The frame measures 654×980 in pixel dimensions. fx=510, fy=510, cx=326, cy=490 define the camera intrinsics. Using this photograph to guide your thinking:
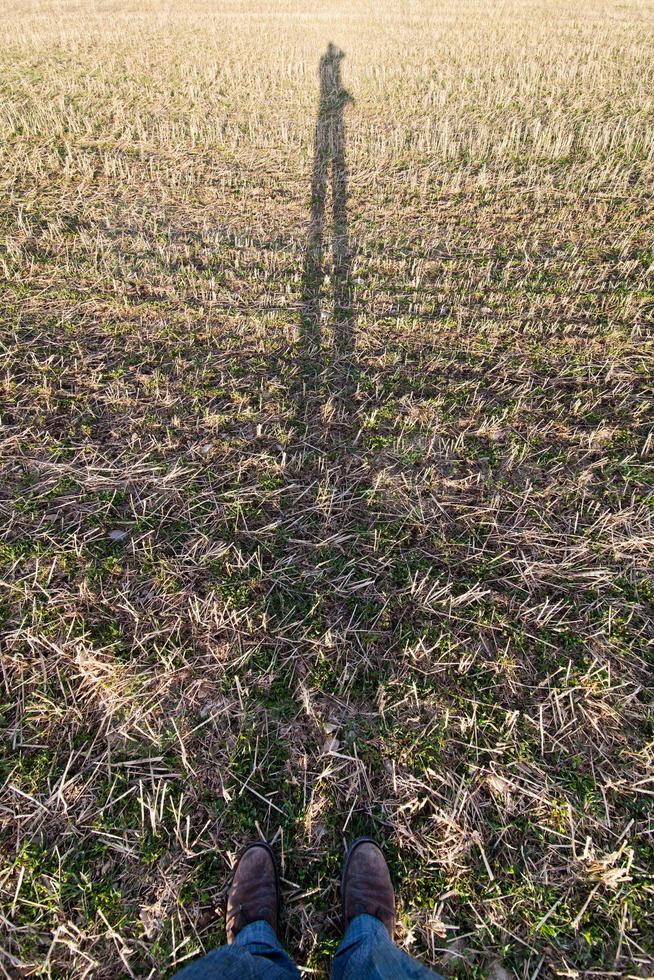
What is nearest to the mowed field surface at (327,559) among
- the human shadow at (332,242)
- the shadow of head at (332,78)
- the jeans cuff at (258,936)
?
the human shadow at (332,242)

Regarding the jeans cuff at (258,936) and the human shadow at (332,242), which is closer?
the jeans cuff at (258,936)

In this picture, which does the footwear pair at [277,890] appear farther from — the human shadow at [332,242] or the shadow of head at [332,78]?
the shadow of head at [332,78]

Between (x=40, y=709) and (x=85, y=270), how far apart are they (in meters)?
4.73

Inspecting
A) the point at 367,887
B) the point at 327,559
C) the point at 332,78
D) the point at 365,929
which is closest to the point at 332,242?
the point at 327,559

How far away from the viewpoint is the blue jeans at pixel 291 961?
172 cm

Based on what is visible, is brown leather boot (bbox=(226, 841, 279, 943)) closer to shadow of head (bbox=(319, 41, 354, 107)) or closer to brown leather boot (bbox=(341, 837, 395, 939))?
brown leather boot (bbox=(341, 837, 395, 939))

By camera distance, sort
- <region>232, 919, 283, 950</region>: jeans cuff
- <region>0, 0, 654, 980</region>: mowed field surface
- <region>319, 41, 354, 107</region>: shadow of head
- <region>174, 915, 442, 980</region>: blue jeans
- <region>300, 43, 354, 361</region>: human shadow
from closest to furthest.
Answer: <region>174, 915, 442, 980</region>: blue jeans, <region>232, 919, 283, 950</region>: jeans cuff, <region>0, 0, 654, 980</region>: mowed field surface, <region>300, 43, 354, 361</region>: human shadow, <region>319, 41, 354, 107</region>: shadow of head

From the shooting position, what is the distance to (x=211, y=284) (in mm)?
5363

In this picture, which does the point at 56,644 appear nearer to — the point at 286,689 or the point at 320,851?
the point at 286,689

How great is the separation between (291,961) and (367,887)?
371 mm

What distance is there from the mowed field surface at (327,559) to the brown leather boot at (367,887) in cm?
11

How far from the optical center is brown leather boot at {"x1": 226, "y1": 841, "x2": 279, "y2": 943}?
2.04 meters

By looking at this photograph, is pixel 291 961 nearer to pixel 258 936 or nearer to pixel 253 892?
pixel 258 936

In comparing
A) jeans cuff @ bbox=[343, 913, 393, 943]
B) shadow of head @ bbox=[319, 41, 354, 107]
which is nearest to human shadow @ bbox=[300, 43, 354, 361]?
shadow of head @ bbox=[319, 41, 354, 107]
